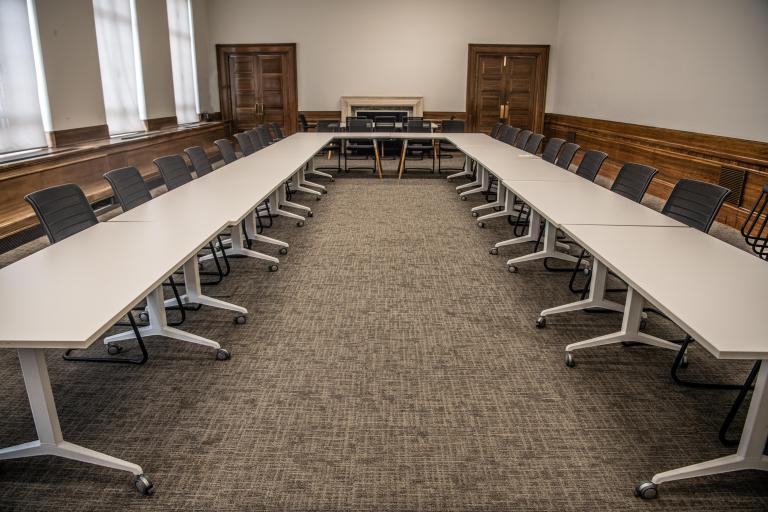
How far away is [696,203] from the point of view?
325 centimetres

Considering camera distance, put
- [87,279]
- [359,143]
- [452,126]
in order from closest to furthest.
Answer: [87,279] < [359,143] < [452,126]

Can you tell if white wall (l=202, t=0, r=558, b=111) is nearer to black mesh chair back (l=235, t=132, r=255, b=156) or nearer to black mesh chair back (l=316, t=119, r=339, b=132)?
black mesh chair back (l=316, t=119, r=339, b=132)

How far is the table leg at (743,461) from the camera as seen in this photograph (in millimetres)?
2027

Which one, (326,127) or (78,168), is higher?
(326,127)

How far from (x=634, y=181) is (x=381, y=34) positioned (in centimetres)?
931

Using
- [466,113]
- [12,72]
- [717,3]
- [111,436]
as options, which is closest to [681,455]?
[111,436]

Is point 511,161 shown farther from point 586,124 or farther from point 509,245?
point 586,124

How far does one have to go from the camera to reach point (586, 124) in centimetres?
1044

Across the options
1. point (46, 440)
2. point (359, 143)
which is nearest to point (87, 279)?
point (46, 440)

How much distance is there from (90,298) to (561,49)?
1187 centimetres

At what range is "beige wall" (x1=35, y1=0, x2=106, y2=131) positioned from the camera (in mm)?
6348

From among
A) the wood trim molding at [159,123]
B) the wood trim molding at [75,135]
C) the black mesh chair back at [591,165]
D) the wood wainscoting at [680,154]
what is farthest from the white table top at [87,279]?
the wood trim molding at [159,123]

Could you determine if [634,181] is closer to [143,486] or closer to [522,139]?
[522,139]

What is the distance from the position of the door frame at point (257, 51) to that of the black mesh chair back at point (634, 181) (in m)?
9.44
